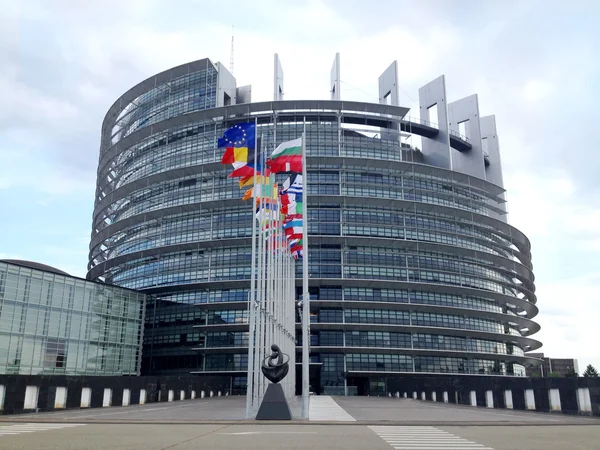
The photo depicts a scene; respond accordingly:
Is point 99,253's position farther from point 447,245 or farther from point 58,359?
point 447,245

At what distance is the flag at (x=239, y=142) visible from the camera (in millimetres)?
31569

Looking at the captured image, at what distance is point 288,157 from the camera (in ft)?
105

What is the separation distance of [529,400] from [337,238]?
49884 mm

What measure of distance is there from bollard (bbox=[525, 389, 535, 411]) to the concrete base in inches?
648

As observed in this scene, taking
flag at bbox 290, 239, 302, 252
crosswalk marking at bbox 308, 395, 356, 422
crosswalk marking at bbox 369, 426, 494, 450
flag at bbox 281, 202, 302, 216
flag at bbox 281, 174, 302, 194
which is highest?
flag at bbox 281, 174, 302, 194

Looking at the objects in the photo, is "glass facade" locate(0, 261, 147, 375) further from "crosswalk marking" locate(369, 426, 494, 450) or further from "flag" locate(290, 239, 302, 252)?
"crosswalk marking" locate(369, 426, 494, 450)

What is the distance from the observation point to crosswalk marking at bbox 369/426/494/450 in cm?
1537

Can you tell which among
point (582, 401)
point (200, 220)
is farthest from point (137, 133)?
point (582, 401)

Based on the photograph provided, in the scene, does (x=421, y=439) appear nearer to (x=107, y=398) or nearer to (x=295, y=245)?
(x=295, y=245)

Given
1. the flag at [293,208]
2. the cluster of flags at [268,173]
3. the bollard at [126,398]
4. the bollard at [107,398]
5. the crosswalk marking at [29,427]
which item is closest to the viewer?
the crosswalk marking at [29,427]

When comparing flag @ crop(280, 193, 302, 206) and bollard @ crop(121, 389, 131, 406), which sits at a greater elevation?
flag @ crop(280, 193, 302, 206)

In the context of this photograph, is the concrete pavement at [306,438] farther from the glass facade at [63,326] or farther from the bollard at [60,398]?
the glass facade at [63,326]

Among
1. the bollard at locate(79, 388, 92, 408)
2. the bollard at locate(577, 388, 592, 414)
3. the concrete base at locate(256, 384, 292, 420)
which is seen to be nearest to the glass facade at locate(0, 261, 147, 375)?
the bollard at locate(79, 388, 92, 408)

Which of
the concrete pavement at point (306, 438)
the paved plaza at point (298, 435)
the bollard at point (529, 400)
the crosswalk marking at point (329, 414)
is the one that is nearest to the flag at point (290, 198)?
the crosswalk marking at point (329, 414)
